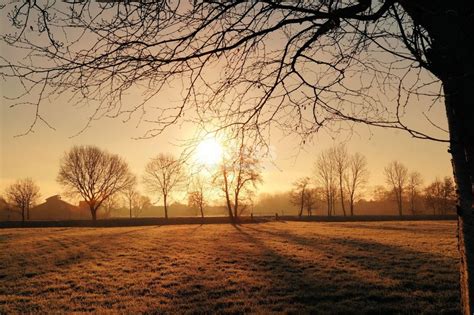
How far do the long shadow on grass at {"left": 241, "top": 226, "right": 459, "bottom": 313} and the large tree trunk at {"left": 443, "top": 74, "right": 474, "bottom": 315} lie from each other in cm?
529

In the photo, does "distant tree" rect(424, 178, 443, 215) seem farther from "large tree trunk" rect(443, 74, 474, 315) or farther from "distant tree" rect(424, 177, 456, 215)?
"large tree trunk" rect(443, 74, 474, 315)

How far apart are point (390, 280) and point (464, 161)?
27.5 ft

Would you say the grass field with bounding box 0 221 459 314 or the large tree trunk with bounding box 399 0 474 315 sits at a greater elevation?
the large tree trunk with bounding box 399 0 474 315

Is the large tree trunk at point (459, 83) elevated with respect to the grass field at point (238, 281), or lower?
elevated

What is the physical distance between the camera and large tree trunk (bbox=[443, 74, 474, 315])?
9.00 feet

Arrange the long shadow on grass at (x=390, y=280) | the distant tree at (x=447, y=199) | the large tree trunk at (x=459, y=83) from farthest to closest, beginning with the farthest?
the distant tree at (x=447, y=199) → the long shadow on grass at (x=390, y=280) → the large tree trunk at (x=459, y=83)

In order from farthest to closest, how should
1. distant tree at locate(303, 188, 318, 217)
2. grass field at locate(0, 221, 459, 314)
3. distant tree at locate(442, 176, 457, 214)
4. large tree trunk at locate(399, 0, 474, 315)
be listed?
distant tree at locate(303, 188, 318, 217) < distant tree at locate(442, 176, 457, 214) < grass field at locate(0, 221, 459, 314) < large tree trunk at locate(399, 0, 474, 315)

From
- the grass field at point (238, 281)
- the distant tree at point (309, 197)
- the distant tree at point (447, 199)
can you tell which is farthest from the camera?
the distant tree at point (309, 197)

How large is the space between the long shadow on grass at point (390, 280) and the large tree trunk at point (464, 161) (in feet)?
17.4

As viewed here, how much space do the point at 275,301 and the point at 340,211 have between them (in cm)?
11226

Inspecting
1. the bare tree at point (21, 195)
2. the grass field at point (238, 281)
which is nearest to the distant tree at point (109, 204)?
the bare tree at point (21, 195)

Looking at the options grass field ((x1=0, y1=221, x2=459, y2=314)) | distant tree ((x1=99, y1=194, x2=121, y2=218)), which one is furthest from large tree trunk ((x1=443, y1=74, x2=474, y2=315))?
distant tree ((x1=99, y1=194, x2=121, y2=218))

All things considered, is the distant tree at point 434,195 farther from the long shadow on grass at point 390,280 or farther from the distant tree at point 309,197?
the long shadow on grass at point 390,280

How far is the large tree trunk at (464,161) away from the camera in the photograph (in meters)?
2.74
